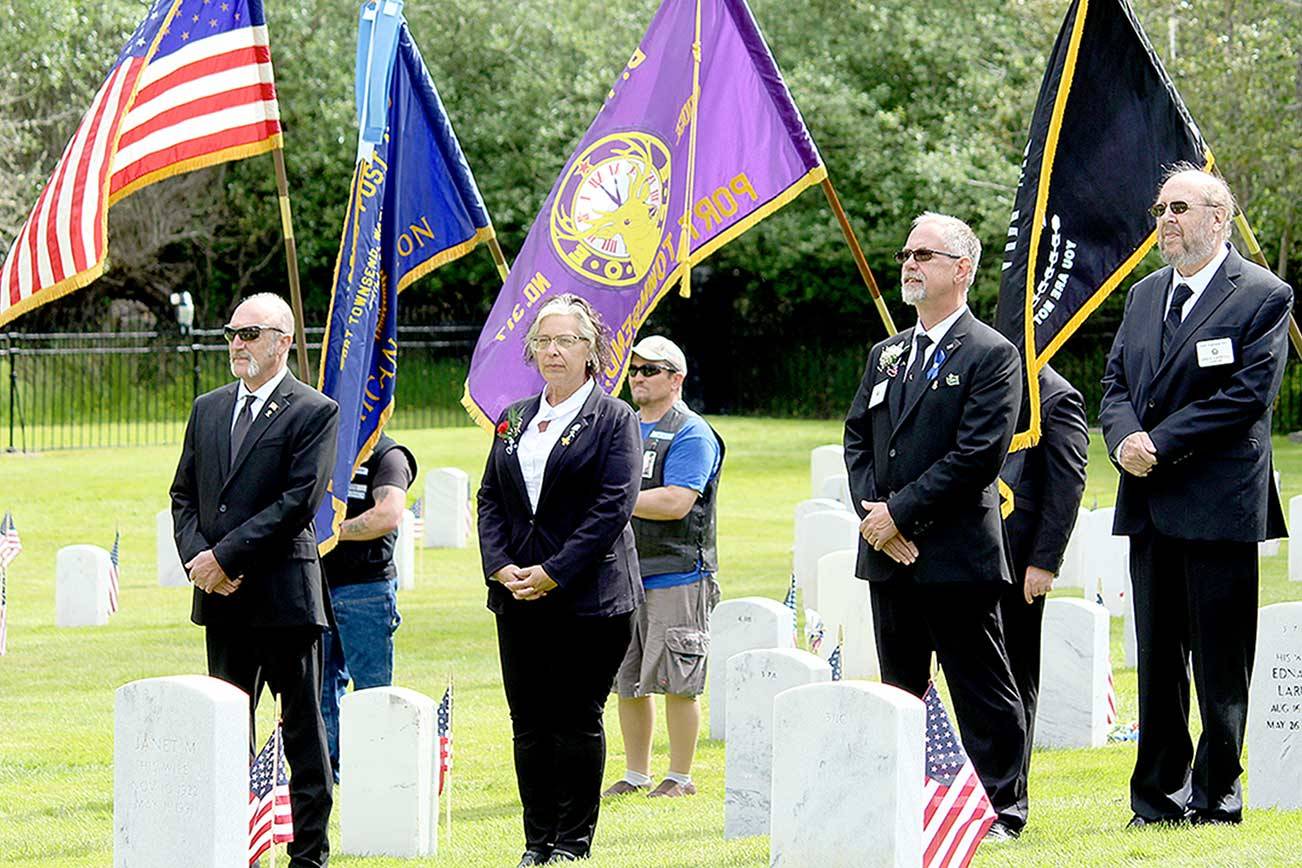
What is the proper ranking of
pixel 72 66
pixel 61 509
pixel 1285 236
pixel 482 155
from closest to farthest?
pixel 61 509 → pixel 1285 236 → pixel 72 66 → pixel 482 155

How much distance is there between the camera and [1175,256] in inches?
290

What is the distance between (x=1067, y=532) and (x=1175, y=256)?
4.81ft

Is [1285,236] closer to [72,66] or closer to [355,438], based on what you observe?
[72,66]

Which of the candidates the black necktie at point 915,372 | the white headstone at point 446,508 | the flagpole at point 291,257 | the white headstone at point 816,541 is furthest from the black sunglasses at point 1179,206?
the white headstone at point 446,508

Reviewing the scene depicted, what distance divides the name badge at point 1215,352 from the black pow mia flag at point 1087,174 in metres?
1.30

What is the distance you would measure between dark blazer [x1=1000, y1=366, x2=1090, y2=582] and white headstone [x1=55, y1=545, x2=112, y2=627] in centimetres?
923

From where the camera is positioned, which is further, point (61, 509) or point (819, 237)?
point (819, 237)

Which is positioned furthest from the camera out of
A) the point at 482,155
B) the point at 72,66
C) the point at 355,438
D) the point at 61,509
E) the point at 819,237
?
the point at 482,155

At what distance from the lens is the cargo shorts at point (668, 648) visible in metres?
9.33

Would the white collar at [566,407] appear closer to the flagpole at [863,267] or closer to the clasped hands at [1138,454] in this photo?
the flagpole at [863,267]

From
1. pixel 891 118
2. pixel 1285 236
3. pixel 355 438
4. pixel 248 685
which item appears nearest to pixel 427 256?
pixel 355 438

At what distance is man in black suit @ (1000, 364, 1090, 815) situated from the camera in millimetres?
8375

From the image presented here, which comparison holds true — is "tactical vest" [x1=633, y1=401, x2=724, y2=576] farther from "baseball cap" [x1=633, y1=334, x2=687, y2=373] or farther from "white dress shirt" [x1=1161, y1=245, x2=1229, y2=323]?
"white dress shirt" [x1=1161, y1=245, x2=1229, y2=323]

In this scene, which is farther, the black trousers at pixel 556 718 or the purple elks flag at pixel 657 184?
the purple elks flag at pixel 657 184
